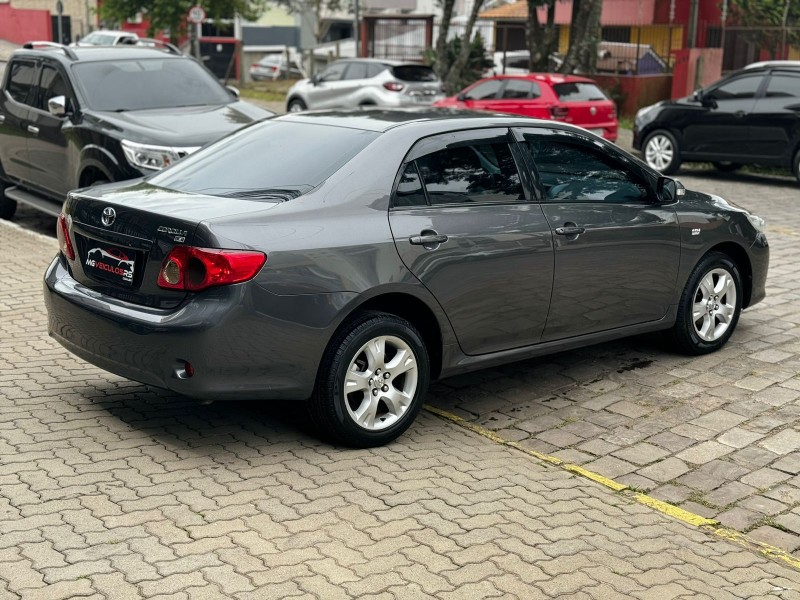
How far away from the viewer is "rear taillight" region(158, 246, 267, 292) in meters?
5.24

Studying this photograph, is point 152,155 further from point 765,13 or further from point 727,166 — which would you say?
point 765,13

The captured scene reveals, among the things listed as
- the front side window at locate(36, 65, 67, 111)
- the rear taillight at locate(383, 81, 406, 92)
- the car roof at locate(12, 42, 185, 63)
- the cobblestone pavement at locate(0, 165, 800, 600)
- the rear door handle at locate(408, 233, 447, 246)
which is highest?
the car roof at locate(12, 42, 185, 63)

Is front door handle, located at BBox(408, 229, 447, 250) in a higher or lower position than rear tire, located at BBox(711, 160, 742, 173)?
higher

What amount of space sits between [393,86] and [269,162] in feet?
67.3

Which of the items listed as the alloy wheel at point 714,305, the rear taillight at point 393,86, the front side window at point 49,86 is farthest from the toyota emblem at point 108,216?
the rear taillight at point 393,86

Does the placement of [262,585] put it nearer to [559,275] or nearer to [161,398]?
[161,398]

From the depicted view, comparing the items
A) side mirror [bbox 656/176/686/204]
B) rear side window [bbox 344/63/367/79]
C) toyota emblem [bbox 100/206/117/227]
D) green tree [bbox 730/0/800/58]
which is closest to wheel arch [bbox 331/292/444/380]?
toyota emblem [bbox 100/206/117/227]

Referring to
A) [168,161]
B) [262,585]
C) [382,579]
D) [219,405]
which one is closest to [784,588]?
[382,579]

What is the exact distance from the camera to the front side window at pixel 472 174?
20.1 ft

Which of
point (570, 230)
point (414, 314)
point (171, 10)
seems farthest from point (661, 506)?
point (171, 10)

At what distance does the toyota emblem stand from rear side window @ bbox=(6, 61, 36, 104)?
6.89 meters

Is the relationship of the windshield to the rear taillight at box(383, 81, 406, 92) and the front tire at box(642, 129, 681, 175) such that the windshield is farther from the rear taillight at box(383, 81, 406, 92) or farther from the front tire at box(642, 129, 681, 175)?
the rear taillight at box(383, 81, 406, 92)

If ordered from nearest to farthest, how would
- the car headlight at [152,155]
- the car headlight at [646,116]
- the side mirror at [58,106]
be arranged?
the car headlight at [152,155] → the side mirror at [58,106] → the car headlight at [646,116]

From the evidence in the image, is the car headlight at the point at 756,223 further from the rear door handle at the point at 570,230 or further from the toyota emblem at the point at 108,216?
the toyota emblem at the point at 108,216
